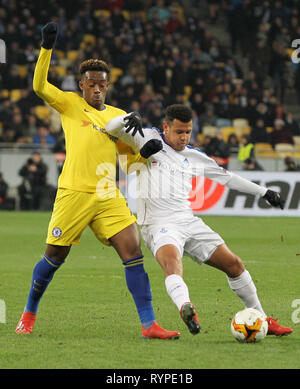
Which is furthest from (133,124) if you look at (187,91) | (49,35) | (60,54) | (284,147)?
(60,54)

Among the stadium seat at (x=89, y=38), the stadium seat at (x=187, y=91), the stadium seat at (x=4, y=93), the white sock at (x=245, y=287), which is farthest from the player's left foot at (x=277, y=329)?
the stadium seat at (x=89, y=38)

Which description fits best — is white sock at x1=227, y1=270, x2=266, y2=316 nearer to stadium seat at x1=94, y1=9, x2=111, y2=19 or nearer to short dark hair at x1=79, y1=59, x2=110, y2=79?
short dark hair at x1=79, y1=59, x2=110, y2=79

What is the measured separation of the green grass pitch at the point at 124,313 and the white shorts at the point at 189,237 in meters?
0.64

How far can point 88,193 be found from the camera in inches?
251

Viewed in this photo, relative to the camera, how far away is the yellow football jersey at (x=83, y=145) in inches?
252

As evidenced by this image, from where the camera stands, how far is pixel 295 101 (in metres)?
25.1

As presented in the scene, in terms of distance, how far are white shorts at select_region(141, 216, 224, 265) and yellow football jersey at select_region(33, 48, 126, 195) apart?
1.72 feet

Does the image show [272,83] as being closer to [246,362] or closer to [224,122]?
[224,122]

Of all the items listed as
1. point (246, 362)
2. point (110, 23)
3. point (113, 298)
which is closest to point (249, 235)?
point (113, 298)

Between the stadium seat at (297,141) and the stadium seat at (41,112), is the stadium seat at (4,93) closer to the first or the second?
the stadium seat at (41,112)

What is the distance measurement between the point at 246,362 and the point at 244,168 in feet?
47.3

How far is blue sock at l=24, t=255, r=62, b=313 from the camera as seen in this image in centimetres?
643

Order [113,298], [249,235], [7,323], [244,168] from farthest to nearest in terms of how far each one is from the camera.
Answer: [244,168], [249,235], [113,298], [7,323]

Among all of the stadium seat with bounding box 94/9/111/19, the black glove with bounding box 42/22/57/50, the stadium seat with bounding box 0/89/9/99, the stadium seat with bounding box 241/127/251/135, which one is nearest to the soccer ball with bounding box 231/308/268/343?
the black glove with bounding box 42/22/57/50
